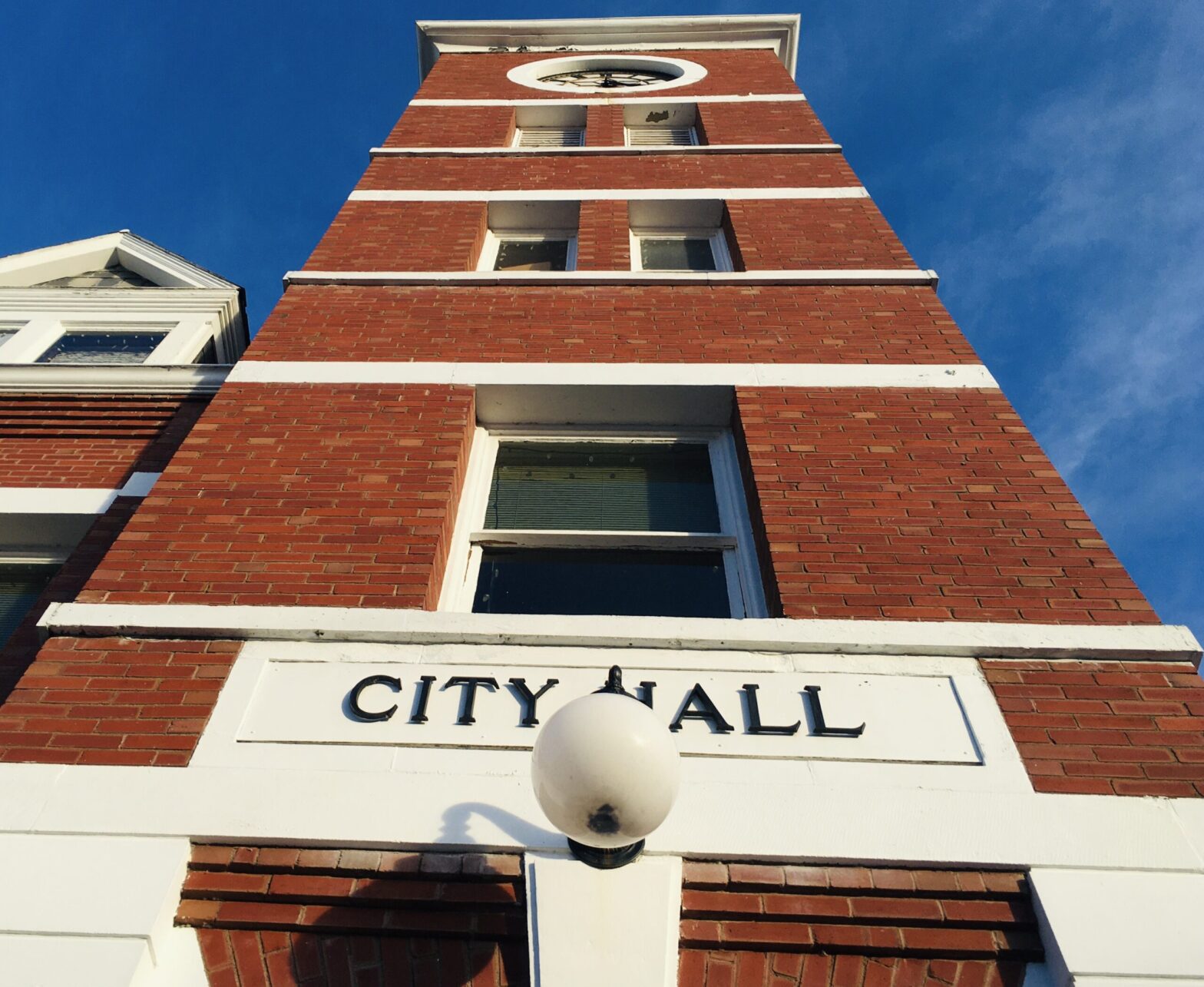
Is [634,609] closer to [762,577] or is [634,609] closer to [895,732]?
[762,577]

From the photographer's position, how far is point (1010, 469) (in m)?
4.98

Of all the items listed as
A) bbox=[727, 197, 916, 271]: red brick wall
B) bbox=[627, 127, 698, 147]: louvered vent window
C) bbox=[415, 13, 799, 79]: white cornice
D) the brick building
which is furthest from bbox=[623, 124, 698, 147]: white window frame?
the brick building

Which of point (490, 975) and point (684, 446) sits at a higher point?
point (684, 446)

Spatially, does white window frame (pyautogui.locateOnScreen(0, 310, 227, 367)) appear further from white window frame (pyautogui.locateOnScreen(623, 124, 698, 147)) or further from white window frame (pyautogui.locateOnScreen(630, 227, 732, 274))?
white window frame (pyautogui.locateOnScreen(623, 124, 698, 147))

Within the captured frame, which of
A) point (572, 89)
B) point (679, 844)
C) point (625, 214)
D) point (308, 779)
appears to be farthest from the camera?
point (572, 89)

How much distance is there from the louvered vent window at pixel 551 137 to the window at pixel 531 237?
9.33ft

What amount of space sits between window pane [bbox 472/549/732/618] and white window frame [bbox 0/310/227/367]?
5.06 m

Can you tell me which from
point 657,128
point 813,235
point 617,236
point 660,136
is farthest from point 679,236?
point 657,128

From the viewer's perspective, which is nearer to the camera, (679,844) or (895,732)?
(679,844)

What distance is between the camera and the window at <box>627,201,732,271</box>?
842cm

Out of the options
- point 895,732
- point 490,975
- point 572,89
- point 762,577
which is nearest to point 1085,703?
point 895,732

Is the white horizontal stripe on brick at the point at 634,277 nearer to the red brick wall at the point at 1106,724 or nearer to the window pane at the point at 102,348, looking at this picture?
the window pane at the point at 102,348

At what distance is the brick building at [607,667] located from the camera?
3041mm

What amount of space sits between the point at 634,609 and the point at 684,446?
1598mm
